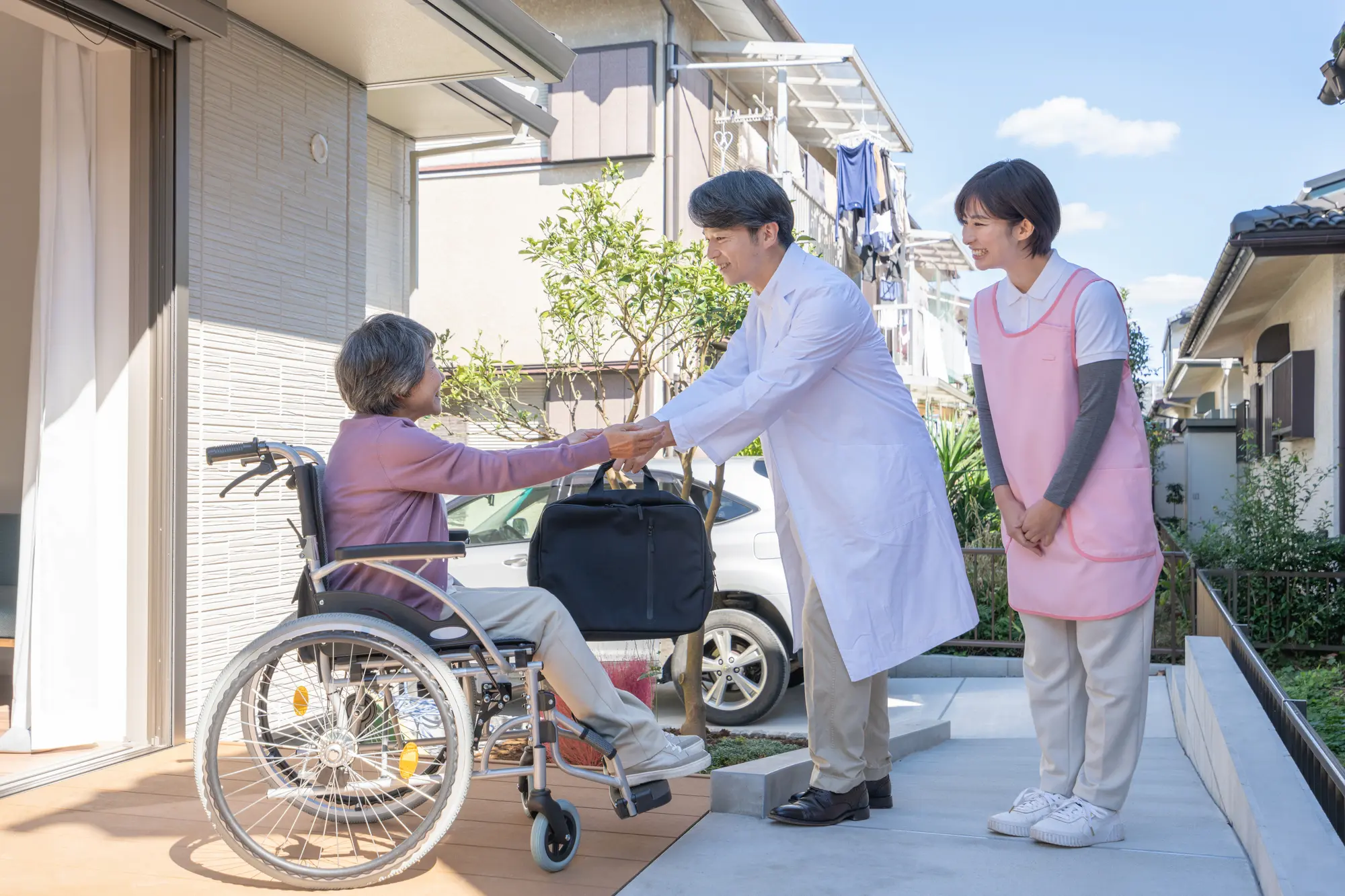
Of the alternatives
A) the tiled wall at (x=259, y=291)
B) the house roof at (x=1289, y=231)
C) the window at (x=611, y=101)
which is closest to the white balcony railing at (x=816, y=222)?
the window at (x=611, y=101)

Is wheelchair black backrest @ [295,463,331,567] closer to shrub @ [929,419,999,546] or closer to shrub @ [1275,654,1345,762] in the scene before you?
shrub @ [1275,654,1345,762]

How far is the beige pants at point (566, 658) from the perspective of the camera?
8.79ft

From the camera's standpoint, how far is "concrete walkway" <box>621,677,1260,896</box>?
8.43 ft

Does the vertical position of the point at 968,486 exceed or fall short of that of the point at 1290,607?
it exceeds it

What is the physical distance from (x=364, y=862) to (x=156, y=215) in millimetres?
2454

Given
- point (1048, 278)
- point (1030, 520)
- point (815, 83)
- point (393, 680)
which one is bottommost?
point (393, 680)

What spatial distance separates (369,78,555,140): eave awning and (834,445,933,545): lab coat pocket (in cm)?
355

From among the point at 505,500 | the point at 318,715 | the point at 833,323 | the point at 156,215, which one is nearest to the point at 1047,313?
the point at 833,323

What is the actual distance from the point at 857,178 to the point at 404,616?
1533 cm

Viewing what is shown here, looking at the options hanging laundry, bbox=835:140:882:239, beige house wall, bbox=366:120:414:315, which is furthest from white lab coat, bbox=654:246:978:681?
hanging laundry, bbox=835:140:882:239

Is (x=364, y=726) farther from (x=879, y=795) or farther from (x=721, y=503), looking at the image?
(x=721, y=503)

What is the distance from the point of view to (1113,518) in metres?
2.90

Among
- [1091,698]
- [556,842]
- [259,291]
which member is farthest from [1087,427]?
[259,291]

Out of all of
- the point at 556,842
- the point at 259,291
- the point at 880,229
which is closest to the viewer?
the point at 556,842
